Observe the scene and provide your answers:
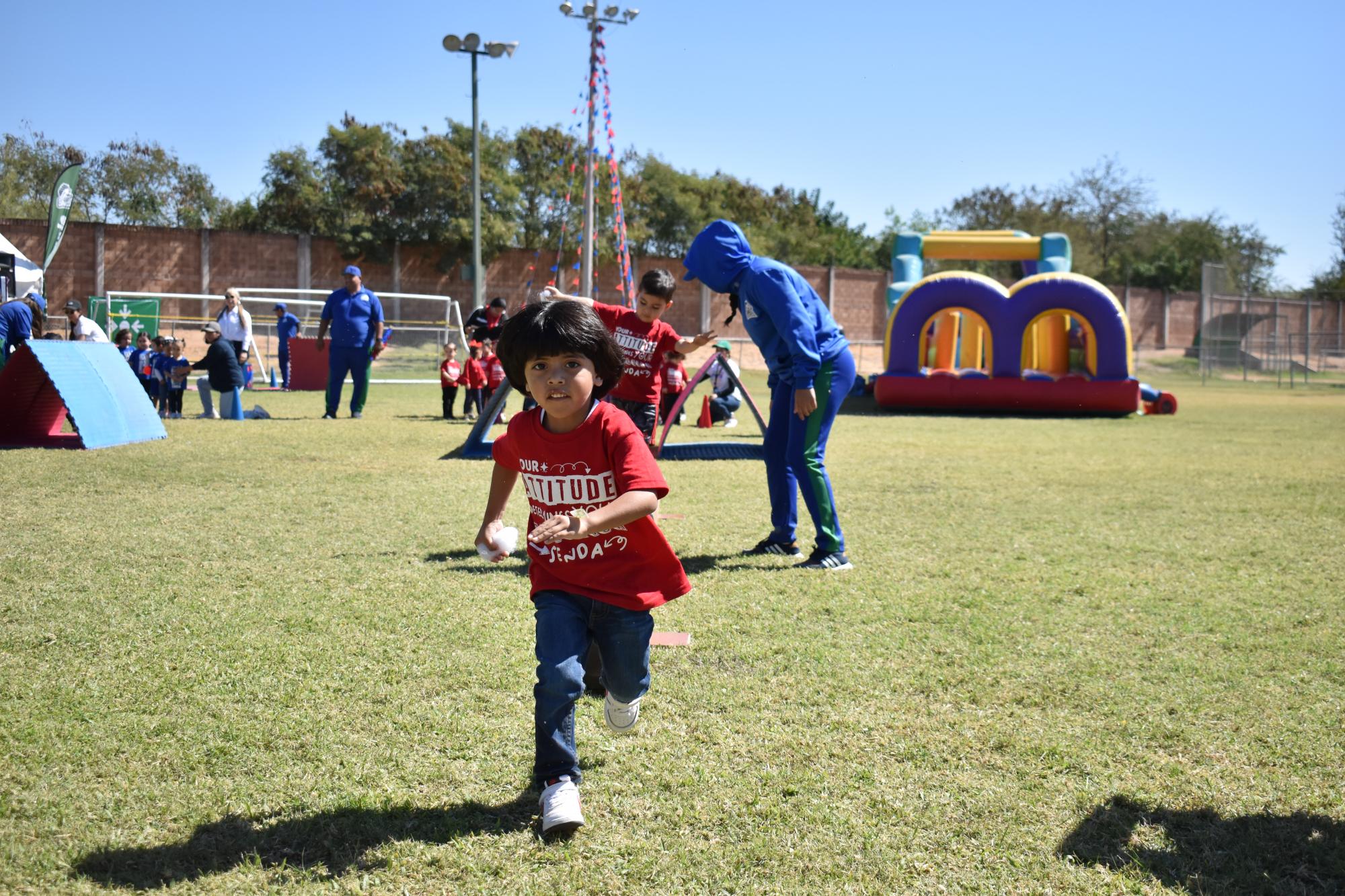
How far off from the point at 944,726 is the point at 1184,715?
0.91m

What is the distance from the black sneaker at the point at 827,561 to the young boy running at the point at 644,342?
1236 mm

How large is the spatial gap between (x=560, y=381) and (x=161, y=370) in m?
13.7

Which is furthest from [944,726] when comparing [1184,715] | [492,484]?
[492,484]

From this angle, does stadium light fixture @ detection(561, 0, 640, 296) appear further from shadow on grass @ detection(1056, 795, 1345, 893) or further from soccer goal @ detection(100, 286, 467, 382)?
shadow on grass @ detection(1056, 795, 1345, 893)

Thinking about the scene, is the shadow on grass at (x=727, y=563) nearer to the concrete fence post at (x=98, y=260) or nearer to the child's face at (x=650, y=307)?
the child's face at (x=650, y=307)

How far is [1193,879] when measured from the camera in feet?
9.03

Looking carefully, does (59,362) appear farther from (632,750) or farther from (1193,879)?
(1193,879)

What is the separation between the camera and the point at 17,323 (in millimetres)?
12602

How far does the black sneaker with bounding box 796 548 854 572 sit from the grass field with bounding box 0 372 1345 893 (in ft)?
0.31

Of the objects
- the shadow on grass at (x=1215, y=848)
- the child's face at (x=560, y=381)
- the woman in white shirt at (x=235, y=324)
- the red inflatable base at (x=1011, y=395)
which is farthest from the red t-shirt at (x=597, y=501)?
the red inflatable base at (x=1011, y=395)

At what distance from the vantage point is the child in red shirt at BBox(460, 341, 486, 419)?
16.0 m

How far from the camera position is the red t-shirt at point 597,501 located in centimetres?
318

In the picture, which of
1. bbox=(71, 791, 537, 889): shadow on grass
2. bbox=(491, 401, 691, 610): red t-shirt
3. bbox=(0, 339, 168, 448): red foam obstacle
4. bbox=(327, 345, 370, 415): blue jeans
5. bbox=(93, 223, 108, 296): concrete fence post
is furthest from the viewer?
bbox=(93, 223, 108, 296): concrete fence post

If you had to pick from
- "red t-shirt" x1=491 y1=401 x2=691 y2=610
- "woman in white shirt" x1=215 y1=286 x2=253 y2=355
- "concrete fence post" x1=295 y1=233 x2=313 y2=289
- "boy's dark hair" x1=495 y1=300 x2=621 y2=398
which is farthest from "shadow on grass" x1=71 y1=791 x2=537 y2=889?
"concrete fence post" x1=295 y1=233 x2=313 y2=289
